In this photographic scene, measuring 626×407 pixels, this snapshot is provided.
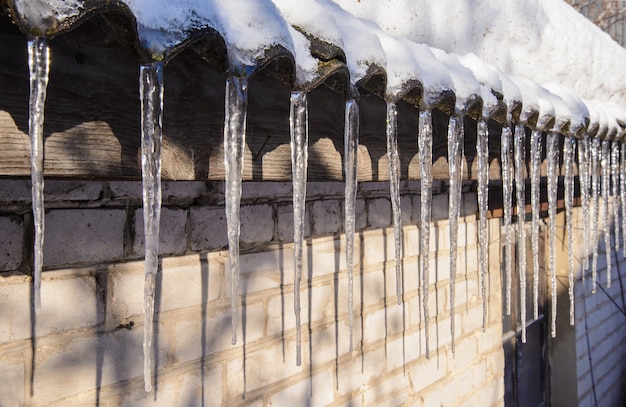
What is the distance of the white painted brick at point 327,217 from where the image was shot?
208 cm

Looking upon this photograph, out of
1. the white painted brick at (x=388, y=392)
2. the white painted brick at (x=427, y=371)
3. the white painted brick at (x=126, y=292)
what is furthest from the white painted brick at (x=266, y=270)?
the white painted brick at (x=427, y=371)

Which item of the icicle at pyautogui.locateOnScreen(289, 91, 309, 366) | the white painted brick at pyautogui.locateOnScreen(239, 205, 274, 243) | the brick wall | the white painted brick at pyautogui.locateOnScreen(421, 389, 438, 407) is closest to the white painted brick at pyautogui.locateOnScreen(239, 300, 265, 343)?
the brick wall

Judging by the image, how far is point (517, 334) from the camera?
12.6 feet

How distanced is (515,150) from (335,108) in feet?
3.56

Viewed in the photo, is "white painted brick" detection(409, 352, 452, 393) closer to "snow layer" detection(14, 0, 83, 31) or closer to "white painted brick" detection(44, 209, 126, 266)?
"white painted brick" detection(44, 209, 126, 266)

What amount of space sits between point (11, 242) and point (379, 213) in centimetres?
176

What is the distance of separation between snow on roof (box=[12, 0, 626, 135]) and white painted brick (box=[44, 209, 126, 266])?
836 millimetres

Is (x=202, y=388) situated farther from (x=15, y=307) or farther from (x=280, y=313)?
(x=15, y=307)

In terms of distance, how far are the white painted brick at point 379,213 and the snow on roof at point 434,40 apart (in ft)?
2.97

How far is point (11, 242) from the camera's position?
1194 millimetres

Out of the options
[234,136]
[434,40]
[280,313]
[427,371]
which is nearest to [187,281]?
[280,313]

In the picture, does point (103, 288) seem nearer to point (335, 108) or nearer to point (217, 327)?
point (217, 327)

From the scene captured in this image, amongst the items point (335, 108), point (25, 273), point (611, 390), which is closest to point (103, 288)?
point (25, 273)

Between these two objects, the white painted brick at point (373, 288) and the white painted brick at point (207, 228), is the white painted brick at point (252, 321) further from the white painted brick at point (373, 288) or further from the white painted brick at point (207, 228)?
the white painted brick at point (373, 288)
